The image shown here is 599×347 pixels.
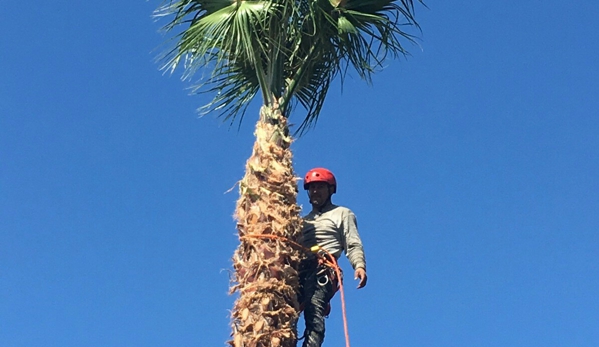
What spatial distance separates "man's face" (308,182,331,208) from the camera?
Answer: 27.7 ft

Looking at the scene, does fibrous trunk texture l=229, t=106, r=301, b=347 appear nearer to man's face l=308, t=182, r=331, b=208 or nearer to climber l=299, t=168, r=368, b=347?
climber l=299, t=168, r=368, b=347

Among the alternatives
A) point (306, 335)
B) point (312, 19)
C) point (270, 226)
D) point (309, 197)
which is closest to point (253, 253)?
point (270, 226)

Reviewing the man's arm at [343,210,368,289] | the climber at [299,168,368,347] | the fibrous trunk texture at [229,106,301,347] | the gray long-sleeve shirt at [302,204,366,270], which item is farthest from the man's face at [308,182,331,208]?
the fibrous trunk texture at [229,106,301,347]

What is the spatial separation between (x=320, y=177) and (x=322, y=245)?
742mm

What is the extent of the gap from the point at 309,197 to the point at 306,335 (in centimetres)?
147

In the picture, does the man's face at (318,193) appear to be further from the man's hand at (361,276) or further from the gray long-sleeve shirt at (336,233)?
the man's hand at (361,276)

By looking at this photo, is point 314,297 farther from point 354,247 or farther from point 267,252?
point 267,252

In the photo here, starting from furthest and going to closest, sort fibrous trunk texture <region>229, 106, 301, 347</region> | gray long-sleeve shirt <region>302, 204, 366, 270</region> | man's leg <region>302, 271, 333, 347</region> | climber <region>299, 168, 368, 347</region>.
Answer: gray long-sleeve shirt <region>302, 204, 366, 270</region>, climber <region>299, 168, 368, 347</region>, man's leg <region>302, 271, 333, 347</region>, fibrous trunk texture <region>229, 106, 301, 347</region>

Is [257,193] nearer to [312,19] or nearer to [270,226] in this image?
[270,226]

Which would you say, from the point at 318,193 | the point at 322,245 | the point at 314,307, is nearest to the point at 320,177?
the point at 318,193

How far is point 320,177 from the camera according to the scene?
8.43 m

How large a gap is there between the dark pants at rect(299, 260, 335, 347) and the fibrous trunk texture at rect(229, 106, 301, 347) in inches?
16.4

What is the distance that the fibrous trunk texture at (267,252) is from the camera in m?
6.75

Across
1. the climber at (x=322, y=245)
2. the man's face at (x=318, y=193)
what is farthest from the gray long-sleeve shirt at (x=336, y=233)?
the man's face at (x=318, y=193)
